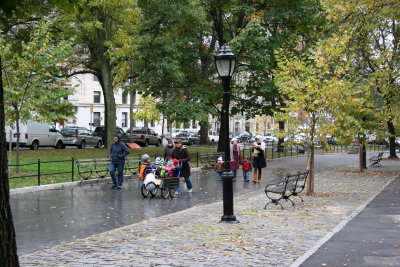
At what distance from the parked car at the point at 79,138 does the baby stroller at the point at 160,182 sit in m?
25.3

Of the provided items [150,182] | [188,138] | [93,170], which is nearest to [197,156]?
[93,170]

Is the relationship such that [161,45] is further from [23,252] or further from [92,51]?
[23,252]

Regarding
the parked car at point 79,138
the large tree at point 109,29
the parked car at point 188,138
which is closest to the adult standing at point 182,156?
the large tree at point 109,29

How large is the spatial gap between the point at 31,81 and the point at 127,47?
5984 mm

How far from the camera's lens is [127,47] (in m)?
24.6

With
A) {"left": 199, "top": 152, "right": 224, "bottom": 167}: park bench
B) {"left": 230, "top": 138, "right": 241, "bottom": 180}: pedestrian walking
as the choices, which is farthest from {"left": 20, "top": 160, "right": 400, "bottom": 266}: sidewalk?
{"left": 199, "top": 152, "right": 224, "bottom": 167}: park bench

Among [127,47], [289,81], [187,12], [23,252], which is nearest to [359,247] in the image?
[23,252]

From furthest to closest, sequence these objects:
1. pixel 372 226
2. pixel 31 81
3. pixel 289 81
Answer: pixel 31 81 < pixel 289 81 < pixel 372 226

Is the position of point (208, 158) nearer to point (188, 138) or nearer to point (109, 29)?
point (109, 29)

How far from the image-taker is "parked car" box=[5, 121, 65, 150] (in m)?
36.2

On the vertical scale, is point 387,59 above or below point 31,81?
above

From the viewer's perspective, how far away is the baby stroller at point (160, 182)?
15258 millimetres

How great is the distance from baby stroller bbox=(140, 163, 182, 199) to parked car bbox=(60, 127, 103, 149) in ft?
83.0

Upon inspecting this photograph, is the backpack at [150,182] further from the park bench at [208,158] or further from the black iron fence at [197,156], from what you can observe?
the park bench at [208,158]
